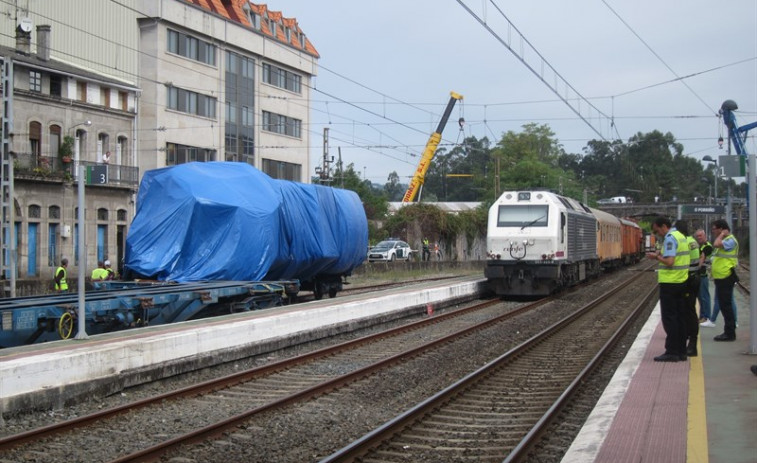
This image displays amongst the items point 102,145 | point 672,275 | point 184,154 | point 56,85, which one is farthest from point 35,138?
point 672,275

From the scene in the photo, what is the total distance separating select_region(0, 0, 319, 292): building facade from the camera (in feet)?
121

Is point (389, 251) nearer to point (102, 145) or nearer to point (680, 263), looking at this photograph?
point (102, 145)

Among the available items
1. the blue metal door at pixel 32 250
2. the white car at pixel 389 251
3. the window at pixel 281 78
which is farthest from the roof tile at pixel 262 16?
the blue metal door at pixel 32 250

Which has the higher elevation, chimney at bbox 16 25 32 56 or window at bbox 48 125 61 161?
chimney at bbox 16 25 32 56

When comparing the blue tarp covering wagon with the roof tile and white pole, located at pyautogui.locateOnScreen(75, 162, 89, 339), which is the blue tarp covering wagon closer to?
white pole, located at pyautogui.locateOnScreen(75, 162, 89, 339)

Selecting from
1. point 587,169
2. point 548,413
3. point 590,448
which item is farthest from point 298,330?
point 587,169

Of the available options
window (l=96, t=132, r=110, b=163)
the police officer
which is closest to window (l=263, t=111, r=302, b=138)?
window (l=96, t=132, r=110, b=163)

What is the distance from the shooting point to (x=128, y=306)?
12516 millimetres

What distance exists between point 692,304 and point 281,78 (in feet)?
157

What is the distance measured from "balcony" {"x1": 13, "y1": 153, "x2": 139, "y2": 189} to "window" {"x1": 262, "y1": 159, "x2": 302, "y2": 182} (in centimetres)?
1398

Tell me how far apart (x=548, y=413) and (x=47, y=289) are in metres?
22.8

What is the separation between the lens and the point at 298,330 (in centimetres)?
1450

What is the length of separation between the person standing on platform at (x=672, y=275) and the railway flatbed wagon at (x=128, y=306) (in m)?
7.57

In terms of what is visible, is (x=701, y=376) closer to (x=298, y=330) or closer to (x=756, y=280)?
(x=756, y=280)
